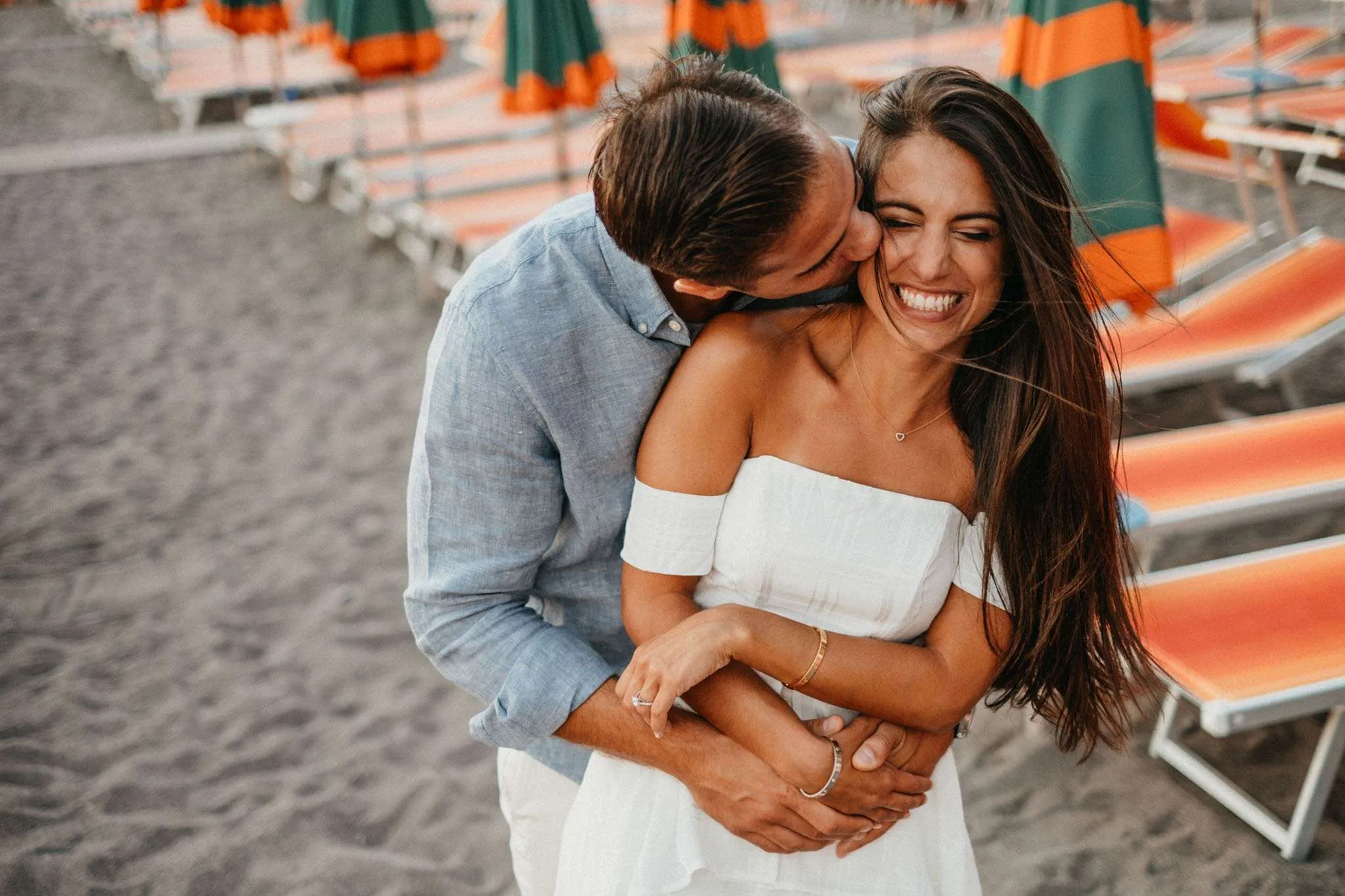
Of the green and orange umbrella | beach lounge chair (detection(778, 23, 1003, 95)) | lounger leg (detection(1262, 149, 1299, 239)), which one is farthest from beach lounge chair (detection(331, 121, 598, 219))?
lounger leg (detection(1262, 149, 1299, 239))

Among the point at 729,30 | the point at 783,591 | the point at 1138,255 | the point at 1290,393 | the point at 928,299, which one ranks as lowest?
the point at 1290,393

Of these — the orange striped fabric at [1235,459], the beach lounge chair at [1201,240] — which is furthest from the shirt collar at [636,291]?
the beach lounge chair at [1201,240]

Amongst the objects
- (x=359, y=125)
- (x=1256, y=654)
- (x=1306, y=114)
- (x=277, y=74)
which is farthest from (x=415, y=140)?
(x=1256, y=654)

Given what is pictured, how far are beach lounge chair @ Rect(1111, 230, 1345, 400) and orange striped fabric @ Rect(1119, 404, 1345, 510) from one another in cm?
42

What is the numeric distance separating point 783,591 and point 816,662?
14 cm

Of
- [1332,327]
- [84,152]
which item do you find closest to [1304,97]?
[1332,327]

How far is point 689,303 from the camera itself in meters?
1.77

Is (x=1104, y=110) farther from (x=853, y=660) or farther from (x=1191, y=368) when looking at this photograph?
(x=853, y=660)

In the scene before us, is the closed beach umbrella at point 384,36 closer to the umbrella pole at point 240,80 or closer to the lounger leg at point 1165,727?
the umbrella pole at point 240,80

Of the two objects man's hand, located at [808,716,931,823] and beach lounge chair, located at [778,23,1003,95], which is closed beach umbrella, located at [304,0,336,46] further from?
man's hand, located at [808,716,931,823]

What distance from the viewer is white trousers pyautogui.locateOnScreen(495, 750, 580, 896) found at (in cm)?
205

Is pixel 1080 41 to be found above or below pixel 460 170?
above

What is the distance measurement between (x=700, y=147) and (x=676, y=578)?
0.67 m

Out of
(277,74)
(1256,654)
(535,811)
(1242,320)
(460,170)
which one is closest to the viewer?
(535,811)
